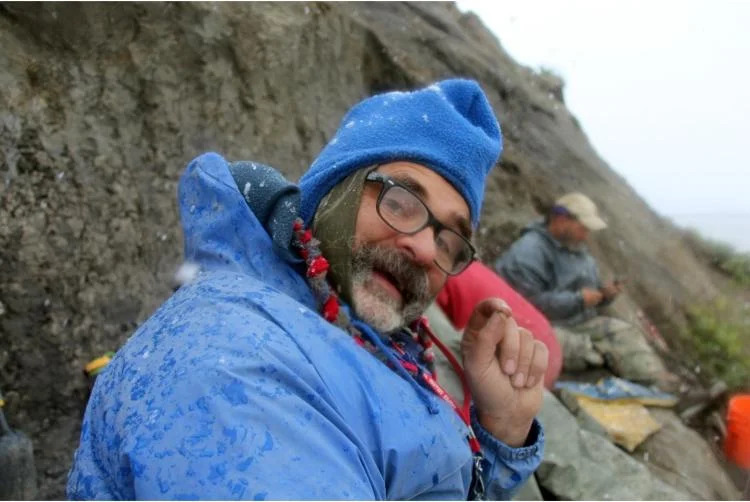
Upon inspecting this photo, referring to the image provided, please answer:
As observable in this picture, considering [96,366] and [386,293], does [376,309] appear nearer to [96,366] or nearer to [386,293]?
[386,293]

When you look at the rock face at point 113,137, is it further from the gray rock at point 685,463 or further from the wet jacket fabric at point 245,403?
the gray rock at point 685,463

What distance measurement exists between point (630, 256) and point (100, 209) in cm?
634

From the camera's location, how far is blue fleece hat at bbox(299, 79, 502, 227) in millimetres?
1937

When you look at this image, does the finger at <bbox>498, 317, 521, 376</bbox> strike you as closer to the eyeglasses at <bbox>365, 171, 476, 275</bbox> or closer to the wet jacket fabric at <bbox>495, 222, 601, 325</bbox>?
the eyeglasses at <bbox>365, 171, 476, 275</bbox>

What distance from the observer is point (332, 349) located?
1386mm

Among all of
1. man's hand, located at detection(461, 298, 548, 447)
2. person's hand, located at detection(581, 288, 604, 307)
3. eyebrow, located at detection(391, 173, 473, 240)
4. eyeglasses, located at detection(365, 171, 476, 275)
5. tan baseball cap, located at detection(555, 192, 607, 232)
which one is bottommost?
person's hand, located at detection(581, 288, 604, 307)

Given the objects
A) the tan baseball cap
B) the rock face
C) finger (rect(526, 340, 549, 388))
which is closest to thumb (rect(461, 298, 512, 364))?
finger (rect(526, 340, 549, 388))

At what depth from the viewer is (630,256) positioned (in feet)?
25.7

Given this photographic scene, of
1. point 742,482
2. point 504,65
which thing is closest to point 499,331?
point 742,482

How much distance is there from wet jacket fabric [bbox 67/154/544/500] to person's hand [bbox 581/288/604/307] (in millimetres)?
4373

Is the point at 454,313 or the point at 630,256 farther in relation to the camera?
the point at 630,256

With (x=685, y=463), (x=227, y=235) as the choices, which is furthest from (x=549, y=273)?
(x=227, y=235)

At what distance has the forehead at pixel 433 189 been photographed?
1.91 meters

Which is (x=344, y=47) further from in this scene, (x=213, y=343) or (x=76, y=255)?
(x=213, y=343)
